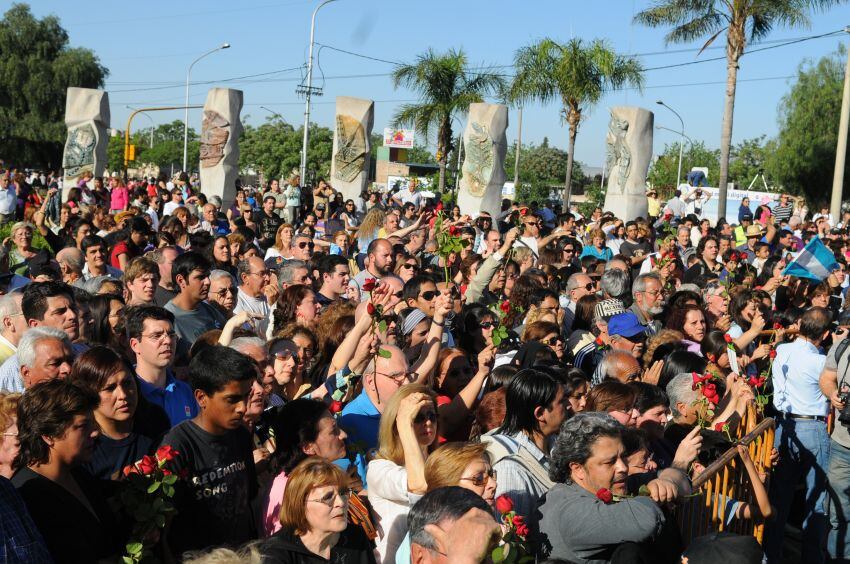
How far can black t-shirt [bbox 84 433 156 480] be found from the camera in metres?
4.43

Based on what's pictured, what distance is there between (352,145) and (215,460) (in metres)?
Answer: 20.1

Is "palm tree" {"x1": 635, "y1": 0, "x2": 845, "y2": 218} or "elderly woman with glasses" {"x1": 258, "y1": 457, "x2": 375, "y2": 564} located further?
"palm tree" {"x1": 635, "y1": 0, "x2": 845, "y2": 218}

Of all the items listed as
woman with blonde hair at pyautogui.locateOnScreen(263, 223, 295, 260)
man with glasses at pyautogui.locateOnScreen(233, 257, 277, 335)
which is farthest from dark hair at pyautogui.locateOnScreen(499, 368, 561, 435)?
woman with blonde hair at pyautogui.locateOnScreen(263, 223, 295, 260)

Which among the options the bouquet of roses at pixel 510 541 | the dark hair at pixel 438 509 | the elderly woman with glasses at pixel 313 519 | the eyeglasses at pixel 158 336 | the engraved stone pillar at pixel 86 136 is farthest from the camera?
the engraved stone pillar at pixel 86 136

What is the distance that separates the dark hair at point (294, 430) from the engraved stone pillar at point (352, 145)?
19.4m

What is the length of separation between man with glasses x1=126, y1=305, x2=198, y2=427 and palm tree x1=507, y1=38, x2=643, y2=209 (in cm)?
2474

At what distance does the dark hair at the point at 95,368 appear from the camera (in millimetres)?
4578

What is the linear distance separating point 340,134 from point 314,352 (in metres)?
17.7

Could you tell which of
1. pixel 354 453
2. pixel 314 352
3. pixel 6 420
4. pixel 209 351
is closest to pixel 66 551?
pixel 6 420

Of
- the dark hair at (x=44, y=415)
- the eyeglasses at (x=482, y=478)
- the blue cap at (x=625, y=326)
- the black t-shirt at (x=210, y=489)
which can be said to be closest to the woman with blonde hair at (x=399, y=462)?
the eyeglasses at (x=482, y=478)

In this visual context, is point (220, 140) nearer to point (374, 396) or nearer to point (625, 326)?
point (625, 326)

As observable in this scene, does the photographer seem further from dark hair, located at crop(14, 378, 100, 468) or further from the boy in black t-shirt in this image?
dark hair, located at crop(14, 378, 100, 468)

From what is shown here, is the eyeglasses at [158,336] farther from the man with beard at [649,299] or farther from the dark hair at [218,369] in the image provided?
the man with beard at [649,299]

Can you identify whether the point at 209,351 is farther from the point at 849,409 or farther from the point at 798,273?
the point at 798,273
